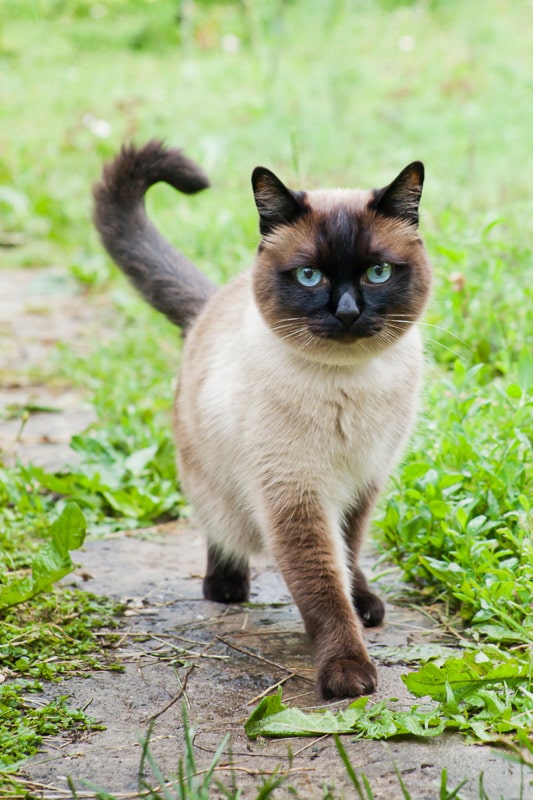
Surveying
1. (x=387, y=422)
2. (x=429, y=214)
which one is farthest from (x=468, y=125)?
(x=387, y=422)

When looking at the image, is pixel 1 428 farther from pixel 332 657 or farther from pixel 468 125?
pixel 468 125

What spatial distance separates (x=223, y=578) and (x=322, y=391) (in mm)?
760

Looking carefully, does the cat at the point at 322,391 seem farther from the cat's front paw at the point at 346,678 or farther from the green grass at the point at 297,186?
the green grass at the point at 297,186

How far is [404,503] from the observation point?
9.46ft

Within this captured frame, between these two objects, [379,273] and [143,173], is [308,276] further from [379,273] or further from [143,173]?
[143,173]

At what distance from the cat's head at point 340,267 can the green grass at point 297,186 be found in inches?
15.0

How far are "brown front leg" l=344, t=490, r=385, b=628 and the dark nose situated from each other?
615 millimetres

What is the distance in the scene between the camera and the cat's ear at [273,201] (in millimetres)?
2426

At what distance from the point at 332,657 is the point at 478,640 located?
15.5 inches

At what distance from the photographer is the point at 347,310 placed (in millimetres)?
2246

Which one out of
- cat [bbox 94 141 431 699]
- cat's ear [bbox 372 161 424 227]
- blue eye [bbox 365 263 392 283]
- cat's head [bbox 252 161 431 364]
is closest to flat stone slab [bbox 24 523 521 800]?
cat [bbox 94 141 431 699]

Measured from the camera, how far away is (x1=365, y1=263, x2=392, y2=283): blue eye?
236cm

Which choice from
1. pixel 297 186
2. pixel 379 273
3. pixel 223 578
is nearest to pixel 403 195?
pixel 379 273

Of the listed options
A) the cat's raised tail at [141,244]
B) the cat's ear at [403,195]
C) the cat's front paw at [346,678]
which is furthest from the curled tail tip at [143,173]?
the cat's front paw at [346,678]
